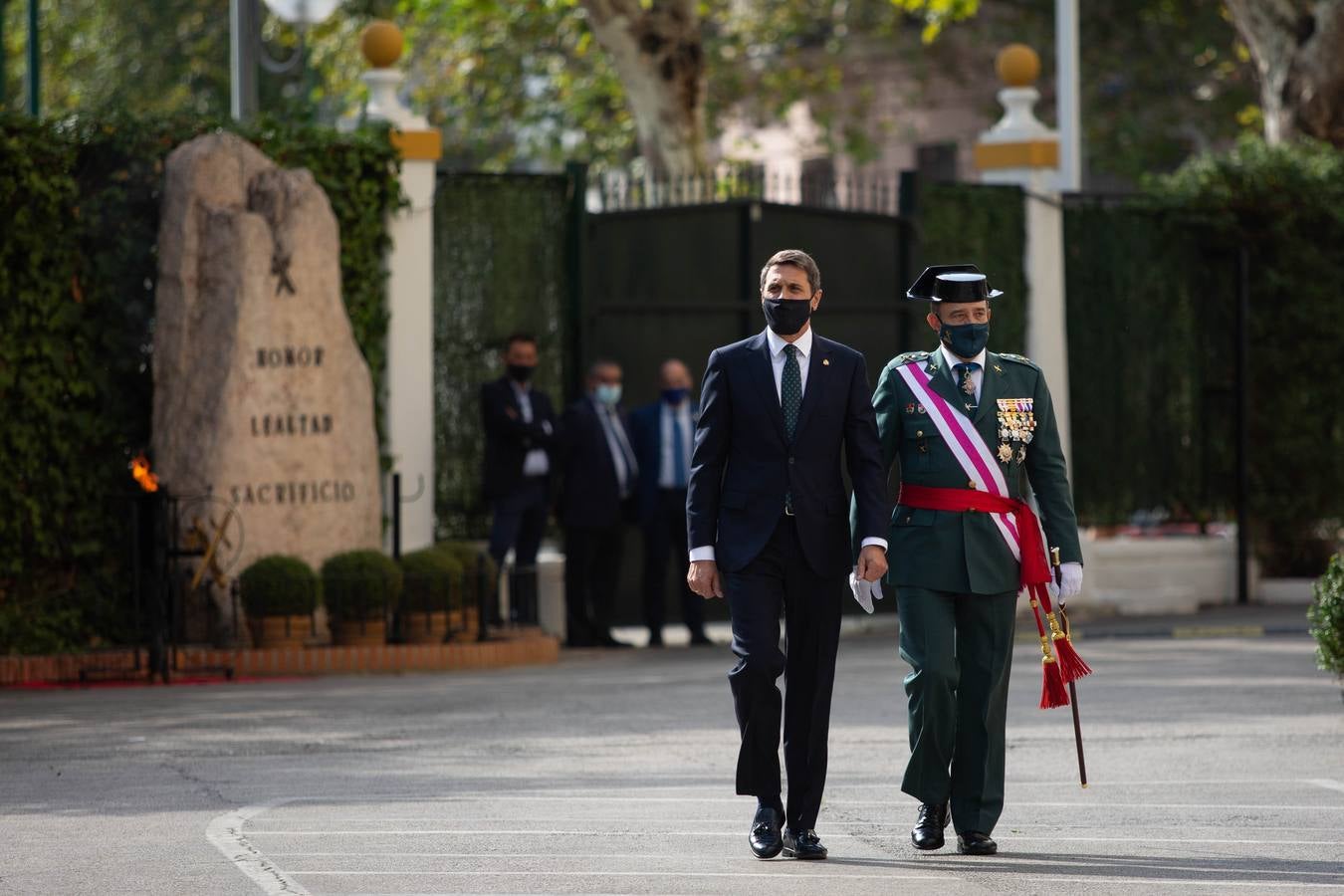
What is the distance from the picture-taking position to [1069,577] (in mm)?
8078

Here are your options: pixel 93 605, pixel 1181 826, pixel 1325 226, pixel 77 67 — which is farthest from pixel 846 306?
pixel 77 67

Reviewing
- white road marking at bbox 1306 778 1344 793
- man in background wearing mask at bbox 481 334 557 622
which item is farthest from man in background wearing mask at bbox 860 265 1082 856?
man in background wearing mask at bbox 481 334 557 622

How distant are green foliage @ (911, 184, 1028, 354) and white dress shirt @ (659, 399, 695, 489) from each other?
8.29 ft

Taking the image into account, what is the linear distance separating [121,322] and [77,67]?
2619cm

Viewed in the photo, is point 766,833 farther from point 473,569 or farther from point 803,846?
point 473,569

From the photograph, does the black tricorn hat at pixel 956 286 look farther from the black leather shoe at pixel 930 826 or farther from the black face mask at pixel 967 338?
the black leather shoe at pixel 930 826

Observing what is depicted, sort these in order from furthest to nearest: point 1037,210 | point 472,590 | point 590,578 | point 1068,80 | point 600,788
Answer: point 1068,80 < point 1037,210 < point 590,578 < point 472,590 < point 600,788

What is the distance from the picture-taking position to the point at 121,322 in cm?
1435

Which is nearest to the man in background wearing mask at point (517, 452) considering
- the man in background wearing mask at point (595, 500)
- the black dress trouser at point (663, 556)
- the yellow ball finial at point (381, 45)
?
the man in background wearing mask at point (595, 500)

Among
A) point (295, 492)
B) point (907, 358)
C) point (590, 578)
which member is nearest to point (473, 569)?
point (295, 492)

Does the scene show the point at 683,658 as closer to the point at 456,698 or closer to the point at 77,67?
the point at 456,698

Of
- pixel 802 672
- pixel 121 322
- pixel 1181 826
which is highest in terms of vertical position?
pixel 121 322

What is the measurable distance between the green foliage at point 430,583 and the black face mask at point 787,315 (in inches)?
254

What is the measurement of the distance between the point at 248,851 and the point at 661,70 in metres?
14.2
